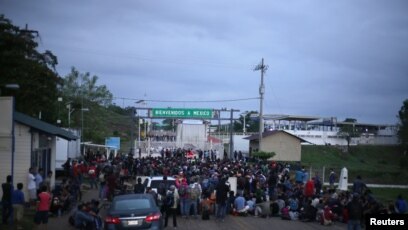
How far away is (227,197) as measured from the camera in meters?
21.5

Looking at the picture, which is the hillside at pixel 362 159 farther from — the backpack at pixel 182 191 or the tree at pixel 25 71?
the backpack at pixel 182 191

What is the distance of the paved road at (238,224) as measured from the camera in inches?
744

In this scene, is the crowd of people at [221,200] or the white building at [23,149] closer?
the crowd of people at [221,200]

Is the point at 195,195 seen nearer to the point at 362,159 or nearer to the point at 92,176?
the point at 92,176

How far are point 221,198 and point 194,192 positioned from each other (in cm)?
118

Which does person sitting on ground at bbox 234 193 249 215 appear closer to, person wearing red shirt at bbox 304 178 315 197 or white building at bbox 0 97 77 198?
person wearing red shirt at bbox 304 178 315 197

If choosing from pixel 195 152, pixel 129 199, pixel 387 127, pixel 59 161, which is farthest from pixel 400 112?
pixel 129 199

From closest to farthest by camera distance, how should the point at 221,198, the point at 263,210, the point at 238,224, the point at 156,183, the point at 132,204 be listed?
the point at 132,204 < the point at 238,224 < the point at 221,198 < the point at 156,183 < the point at 263,210

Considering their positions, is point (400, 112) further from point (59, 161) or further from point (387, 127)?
point (59, 161)

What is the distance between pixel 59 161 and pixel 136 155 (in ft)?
38.4

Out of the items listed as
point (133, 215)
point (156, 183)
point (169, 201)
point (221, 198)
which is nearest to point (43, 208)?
point (133, 215)

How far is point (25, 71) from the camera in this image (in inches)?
1220

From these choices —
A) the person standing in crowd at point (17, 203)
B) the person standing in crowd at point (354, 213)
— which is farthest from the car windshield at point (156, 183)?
the person standing in crowd at point (354, 213)

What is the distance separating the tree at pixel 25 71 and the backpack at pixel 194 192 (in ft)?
47.1
